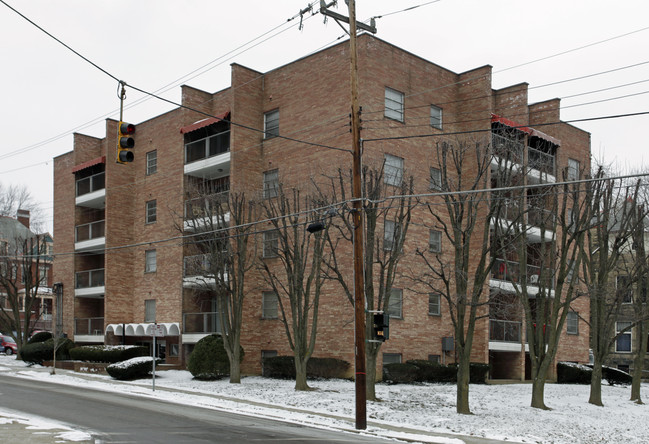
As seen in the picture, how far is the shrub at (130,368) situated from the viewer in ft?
97.6

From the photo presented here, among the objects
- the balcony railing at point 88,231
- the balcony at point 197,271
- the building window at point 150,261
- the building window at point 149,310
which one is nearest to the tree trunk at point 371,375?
the balcony at point 197,271

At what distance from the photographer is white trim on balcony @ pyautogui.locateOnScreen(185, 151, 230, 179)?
3447cm

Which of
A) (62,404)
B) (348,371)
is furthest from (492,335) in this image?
(62,404)

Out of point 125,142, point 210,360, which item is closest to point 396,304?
point 210,360

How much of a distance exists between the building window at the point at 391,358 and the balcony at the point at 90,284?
727 inches

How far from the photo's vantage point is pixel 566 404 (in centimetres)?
2528

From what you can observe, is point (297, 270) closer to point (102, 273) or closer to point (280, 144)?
point (280, 144)

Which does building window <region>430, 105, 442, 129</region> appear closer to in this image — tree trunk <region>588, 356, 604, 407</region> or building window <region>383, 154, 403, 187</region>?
building window <region>383, 154, 403, 187</region>

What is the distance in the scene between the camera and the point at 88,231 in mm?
44594

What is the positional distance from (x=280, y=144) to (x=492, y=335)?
46.2ft

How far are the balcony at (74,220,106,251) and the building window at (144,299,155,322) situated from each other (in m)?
5.37

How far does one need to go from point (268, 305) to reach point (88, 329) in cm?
1481

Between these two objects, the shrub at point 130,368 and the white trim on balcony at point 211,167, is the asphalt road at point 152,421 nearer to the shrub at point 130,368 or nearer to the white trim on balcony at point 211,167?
the shrub at point 130,368

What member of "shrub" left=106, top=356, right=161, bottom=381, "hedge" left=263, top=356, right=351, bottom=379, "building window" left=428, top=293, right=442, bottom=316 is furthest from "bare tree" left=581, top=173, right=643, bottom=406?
"shrub" left=106, top=356, right=161, bottom=381
